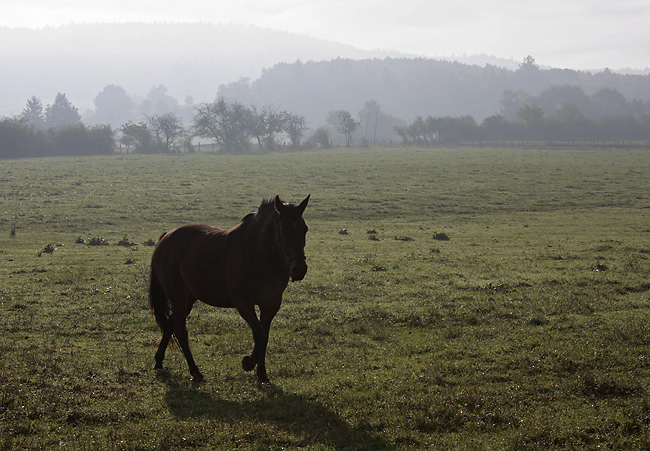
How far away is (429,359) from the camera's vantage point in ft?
33.6

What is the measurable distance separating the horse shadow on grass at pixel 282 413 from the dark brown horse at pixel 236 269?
2.30 feet

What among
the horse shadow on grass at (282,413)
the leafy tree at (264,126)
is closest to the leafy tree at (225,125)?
the leafy tree at (264,126)

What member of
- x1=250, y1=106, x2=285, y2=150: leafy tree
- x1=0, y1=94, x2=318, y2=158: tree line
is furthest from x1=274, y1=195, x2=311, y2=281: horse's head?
x1=250, y1=106, x2=285, y2=150: leafy tree

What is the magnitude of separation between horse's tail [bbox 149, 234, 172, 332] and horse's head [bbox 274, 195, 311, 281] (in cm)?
333

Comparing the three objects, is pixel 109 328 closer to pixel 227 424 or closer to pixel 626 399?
pixel 227 424

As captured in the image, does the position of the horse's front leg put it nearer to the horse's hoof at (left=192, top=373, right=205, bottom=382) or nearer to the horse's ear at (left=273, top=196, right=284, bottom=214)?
the horse's hoof at (left=192, top=373, right=205, bottom=382)

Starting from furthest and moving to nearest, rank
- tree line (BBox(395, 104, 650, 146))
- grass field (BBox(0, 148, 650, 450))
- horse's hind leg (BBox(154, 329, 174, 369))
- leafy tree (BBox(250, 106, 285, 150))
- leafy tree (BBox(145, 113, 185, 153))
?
tree line (BBox(395, 104, 650, 146))
leafy tree (BBox(250, 106, 285, 150))
leafy tree (BBox(145, 113, 185, 153))
horse's hind leg (BBox(154, 329, 174, 369))
grass field (BBox(0, 148, 650, 450))

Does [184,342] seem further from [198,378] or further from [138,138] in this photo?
[138,138]

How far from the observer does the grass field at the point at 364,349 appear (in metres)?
7.25

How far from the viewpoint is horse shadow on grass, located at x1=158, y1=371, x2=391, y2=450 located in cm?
705

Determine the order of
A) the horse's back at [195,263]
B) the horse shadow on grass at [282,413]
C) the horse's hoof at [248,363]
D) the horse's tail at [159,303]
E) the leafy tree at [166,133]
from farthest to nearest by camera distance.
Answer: the leafy tree at [166,133] < the horse's tail at [159,303] < the horse's back at [195,263] < the horse's hoof at [248,363] < the horse shadow on grass at [282,413]

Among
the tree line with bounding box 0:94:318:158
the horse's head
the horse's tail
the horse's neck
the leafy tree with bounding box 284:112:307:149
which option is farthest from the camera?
the leafy tree with bounding box 284:112:307:149

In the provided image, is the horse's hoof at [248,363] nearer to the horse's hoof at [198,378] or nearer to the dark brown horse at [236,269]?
the dark brown horse at [236,269]

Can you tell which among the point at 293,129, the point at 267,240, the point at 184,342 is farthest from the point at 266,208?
the point at 293,129
